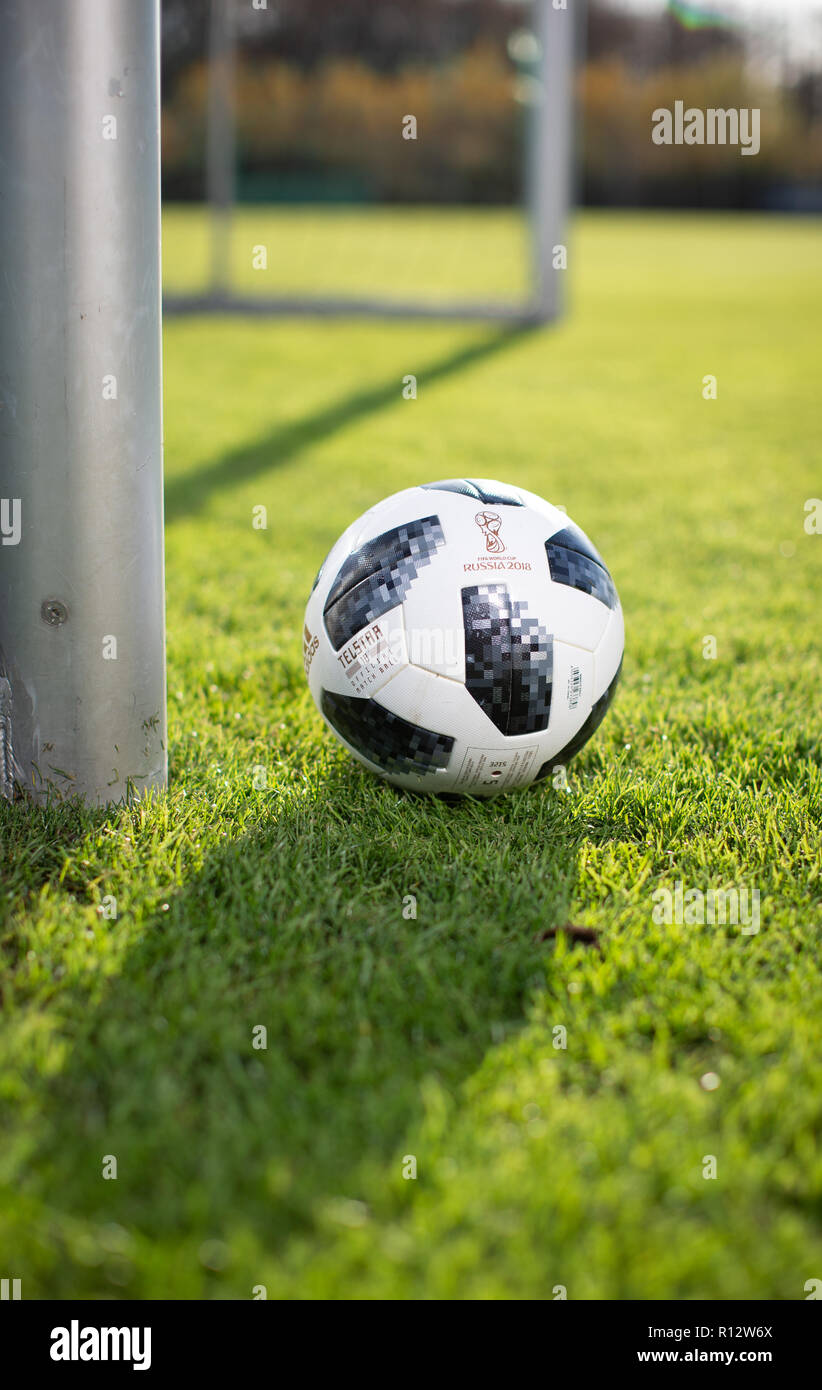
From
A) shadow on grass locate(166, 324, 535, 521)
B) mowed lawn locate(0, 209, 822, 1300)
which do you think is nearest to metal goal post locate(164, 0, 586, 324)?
shadow on grass locate(166, 324, 535, 521)

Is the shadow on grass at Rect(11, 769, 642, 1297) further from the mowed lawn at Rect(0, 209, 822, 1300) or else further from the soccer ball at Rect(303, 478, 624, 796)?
the soccer ball at Rect(303, 478, 624, 796)

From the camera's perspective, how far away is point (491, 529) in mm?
2867

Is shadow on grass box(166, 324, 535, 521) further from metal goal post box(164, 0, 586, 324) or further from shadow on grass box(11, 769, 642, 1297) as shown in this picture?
shadow on grass box(11, 769, 642, 1297)

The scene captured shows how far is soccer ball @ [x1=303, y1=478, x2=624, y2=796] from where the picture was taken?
9.11ft

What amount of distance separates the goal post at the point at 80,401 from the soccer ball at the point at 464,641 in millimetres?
528

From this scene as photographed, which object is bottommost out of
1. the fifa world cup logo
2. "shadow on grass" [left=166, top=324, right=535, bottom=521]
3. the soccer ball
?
"shadow on grass" [left=166, top=324, right=535, bottom=521]

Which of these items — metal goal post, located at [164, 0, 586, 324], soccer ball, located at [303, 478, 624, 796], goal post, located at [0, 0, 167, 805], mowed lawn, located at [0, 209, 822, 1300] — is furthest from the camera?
metal goal post, located at [164, 0, 586, 324]

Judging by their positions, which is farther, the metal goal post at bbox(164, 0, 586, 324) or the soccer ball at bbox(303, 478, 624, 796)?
the metal goal post at bbox(164, 0, 586, 324)

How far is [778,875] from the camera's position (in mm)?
2705

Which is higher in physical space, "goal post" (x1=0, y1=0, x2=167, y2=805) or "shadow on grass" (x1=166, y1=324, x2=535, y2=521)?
"goal post" (x1=0, y1=0, x2=167, y2=805)

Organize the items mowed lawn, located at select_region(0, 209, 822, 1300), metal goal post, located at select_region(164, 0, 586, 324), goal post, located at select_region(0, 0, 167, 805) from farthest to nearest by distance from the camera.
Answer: metal goal post, located at select_region(164, 0, 586, 324), goal post, located at select_region(0, 0, 167, 805), mowed lawn, located at select_region(0, 209, 822, 1300)

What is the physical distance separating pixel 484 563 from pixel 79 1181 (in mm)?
1665

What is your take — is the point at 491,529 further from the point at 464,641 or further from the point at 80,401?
the point at 80,401
